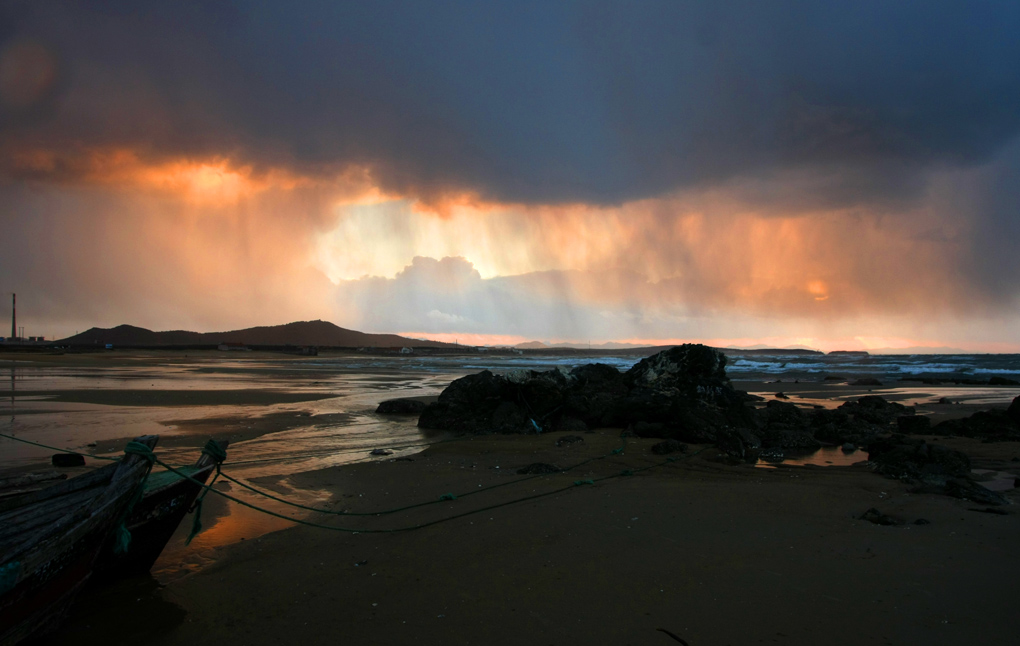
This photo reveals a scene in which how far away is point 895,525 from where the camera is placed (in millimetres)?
5762

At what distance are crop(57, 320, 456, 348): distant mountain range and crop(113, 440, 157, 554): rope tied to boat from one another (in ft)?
476

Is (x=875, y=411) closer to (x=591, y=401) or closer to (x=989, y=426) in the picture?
(x=989, y=426)

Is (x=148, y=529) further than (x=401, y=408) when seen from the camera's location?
No

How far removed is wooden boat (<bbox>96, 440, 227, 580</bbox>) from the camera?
4.66 metres

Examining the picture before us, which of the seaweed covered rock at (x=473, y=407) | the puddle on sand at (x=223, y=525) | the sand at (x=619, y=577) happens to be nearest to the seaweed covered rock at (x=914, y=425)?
the sand at (x=619, y=577)

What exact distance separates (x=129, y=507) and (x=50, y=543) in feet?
2.72

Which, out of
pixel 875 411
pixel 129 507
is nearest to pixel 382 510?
pixel 129 507

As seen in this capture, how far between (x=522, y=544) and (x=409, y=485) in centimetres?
299

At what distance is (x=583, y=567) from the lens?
15.6 feet

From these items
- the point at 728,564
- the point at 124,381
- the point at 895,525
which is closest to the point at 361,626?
the point at 728,564

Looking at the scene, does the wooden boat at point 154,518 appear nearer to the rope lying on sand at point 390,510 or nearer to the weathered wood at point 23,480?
the rope lying on sand at point 390,510

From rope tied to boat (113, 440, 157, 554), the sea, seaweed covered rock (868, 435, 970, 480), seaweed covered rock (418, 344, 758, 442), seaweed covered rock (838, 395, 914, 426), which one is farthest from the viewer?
seaweed covered rock (838, 395, 914, 426)

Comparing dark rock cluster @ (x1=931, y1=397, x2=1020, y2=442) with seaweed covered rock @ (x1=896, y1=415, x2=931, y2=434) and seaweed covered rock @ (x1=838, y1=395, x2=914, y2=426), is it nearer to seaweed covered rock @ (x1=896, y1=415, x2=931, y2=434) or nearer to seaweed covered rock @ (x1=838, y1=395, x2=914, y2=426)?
seaweed covered rock @ (x1=896, y1=415, x2=931, y2=434)

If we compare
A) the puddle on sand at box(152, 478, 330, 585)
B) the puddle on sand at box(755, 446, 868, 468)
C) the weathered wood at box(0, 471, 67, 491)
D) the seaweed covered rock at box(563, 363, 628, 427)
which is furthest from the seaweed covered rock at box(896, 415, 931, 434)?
the weathered wood at box(0, 471, 67, 491)
